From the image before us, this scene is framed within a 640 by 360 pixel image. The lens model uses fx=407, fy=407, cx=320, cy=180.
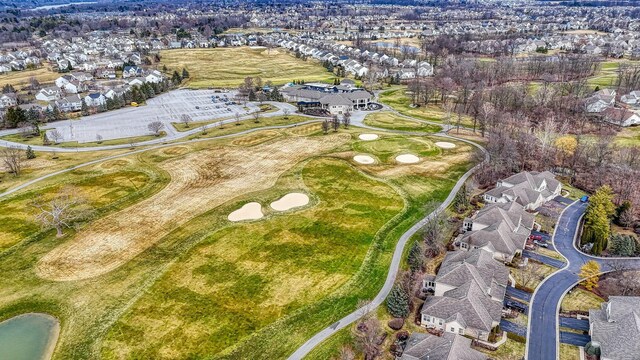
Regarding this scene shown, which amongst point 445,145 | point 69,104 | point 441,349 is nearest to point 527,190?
point 445,145

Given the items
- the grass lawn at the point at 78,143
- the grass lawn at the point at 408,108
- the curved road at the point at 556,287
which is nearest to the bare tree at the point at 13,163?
the grass lawn at the point at 78,143

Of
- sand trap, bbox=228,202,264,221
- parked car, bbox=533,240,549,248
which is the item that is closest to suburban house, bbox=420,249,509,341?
parked car, bbox=533,240,549,248

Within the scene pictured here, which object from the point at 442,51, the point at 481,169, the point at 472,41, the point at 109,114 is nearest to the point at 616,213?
the point at 481,169

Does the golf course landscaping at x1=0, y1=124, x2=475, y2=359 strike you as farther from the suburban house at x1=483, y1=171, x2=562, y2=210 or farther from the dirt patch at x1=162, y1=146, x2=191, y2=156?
the suburban house at x1=483, y1=171, x2=562, y2=210

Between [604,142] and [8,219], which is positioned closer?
[8,219]

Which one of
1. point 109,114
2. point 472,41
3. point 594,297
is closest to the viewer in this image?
point 594,297

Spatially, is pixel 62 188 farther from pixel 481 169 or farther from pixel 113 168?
pixel 481 169
